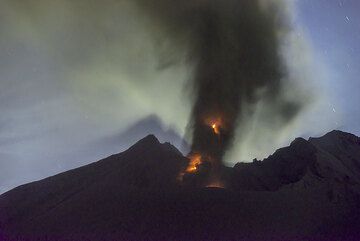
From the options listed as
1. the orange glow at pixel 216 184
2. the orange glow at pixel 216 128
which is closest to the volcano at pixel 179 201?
the orange glow at pixel 216 184

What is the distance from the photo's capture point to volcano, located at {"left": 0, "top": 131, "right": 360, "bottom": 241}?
65.4 m

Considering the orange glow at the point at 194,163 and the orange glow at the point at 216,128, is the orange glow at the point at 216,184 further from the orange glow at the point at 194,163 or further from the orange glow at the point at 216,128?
the orange glow at the point at 216,128

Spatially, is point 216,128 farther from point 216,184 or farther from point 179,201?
point 179,201

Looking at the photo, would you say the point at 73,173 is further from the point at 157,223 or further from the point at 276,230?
the point at 276,230

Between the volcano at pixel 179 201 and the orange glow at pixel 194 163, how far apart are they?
1215 millimetres

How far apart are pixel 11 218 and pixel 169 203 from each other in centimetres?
2668

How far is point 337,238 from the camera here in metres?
64.6

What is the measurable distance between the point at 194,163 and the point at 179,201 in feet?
60.2

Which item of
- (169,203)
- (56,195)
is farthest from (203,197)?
(56,195)

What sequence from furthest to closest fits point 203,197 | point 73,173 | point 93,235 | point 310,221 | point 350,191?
point 73,173 → point 350,191 → point 203,197 → point 310,221 → point 93,235

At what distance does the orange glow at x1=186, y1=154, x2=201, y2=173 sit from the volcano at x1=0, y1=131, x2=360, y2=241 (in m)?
1.22

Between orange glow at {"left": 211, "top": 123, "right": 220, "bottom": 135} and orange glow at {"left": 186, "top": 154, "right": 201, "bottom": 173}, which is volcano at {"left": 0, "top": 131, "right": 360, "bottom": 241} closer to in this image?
orange glow at {"left": 186, "top": 154, "right": 201, "bottom": 173}

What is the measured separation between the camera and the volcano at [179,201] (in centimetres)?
6538

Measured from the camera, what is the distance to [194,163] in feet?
298
